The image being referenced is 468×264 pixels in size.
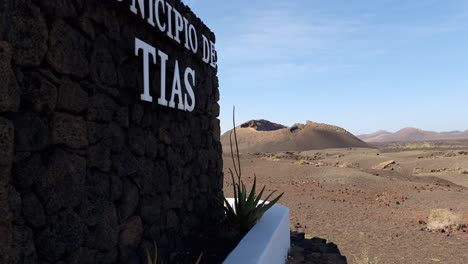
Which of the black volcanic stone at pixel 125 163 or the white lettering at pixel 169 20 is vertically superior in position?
the white lettering at pixel 169 20

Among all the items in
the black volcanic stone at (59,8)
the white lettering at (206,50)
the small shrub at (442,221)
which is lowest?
the small shrub at (442,221)

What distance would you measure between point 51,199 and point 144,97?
64.4 inches

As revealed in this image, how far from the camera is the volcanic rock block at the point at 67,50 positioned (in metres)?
3.25

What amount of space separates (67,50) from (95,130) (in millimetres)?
687

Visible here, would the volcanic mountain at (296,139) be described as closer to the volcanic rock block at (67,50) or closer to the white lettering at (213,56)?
the white lettering at (213,56)

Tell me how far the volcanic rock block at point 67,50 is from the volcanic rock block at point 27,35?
0.10m

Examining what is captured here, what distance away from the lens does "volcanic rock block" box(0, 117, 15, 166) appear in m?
2.73

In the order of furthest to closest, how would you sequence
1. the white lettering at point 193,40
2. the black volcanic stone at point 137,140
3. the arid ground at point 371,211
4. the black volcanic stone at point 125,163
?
1. the arid ground at point 371,211
2. the white lettering at point 193,40
3. the black volcanic stone at point 137,140
4. the black volcanic stone at point 125,163

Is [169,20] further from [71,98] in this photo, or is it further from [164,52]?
[71,98]

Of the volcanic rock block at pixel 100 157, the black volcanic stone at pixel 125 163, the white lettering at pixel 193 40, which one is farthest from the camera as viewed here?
the white lettering at pixel 193 40

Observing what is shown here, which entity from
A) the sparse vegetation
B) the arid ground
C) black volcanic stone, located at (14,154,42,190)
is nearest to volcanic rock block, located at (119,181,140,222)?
black volcanic stone, located at (14,154,42,190)

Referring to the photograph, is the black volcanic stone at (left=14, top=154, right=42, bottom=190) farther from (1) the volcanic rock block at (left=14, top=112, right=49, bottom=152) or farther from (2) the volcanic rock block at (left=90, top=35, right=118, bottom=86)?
(2) the volcanic rock block at (left=90, top=35, right=118, bottom=86)

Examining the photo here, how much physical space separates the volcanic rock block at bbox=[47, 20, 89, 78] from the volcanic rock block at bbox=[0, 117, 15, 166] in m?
0.62

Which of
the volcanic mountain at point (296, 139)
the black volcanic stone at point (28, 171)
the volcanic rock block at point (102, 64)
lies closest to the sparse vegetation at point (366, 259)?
the volcanic rock block at point (102, 64)
